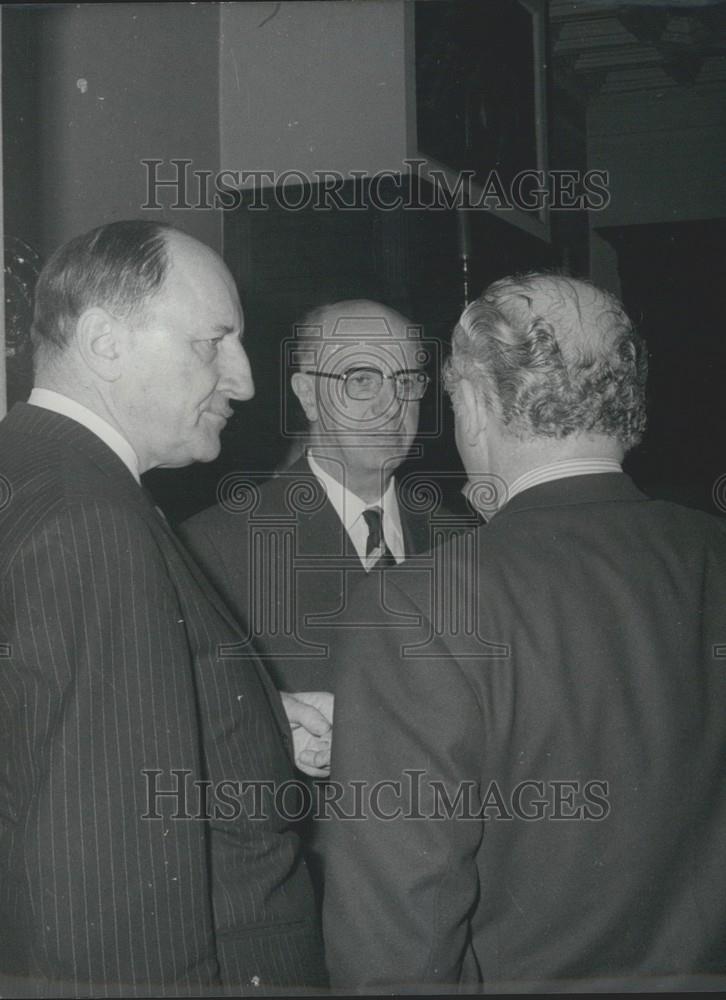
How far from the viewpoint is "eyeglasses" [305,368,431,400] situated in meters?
2.14

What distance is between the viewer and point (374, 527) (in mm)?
1977

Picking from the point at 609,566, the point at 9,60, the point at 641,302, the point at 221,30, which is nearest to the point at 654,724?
the point at 609,566

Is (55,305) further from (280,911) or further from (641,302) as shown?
(641,302)

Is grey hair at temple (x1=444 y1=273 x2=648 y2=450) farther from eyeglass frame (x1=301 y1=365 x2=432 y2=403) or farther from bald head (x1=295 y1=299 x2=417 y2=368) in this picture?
bald head (x1=295 y1=299 x2=417 y2=368)

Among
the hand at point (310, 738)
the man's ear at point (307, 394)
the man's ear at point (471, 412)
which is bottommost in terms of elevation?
the hand at point (310, 738)

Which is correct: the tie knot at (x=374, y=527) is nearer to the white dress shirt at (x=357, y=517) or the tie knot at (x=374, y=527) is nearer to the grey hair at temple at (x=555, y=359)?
the white dress shirt at (x=357, y=517)

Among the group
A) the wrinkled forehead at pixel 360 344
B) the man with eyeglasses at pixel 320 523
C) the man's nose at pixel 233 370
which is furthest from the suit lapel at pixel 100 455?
the wrinkled forehead at pixel 360 344

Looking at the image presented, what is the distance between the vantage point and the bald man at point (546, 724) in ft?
3.08

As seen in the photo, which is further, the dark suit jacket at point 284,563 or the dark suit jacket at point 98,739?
the dark suit jacket at point 284,563

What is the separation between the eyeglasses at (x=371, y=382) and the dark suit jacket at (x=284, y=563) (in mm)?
252

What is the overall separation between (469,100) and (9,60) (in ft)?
3.78

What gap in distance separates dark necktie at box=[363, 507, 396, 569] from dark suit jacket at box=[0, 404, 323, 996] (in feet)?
3.02

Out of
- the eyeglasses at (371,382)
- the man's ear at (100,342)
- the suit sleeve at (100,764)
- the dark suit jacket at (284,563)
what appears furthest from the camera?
the eyeglasses at (371,382)

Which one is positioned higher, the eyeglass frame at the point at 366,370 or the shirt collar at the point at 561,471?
the eyeglass frame at the point at 366,370
